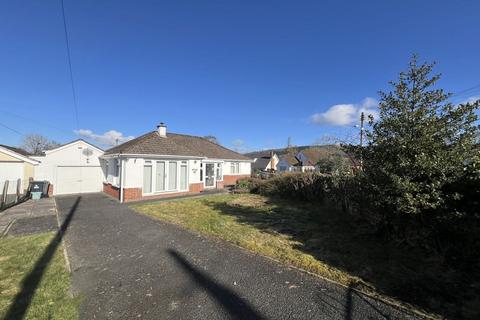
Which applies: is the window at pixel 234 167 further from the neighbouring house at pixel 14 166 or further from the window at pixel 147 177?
the neighbouring house at pixel 14 166

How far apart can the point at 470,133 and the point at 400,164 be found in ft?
4.95

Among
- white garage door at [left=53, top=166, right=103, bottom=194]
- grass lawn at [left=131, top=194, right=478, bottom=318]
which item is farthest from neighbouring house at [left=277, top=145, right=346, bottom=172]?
grass lawn at [left=131, top=194, right=478, bottom=318]

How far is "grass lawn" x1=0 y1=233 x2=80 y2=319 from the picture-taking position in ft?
12.5

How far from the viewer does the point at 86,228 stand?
8.88 metres

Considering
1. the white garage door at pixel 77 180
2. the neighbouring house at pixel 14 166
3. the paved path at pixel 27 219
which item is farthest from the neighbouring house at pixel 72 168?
the paved path at pixel 27 219

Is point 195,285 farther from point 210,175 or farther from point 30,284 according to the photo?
point 210,175

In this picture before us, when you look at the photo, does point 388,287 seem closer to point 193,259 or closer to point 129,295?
point 193,259

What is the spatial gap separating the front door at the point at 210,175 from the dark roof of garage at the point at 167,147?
0.84 meters

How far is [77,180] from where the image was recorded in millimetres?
18875

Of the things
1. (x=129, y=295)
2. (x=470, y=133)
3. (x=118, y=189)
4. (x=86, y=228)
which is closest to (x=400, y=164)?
(x=470, y=133)

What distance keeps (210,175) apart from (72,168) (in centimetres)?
1061

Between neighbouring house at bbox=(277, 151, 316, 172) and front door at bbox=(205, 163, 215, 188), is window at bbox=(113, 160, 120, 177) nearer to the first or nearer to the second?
front door at bbox=(205, 163, 215, 188)

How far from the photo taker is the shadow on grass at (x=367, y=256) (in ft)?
13.6

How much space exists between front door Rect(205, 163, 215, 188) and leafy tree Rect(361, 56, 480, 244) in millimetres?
17806
